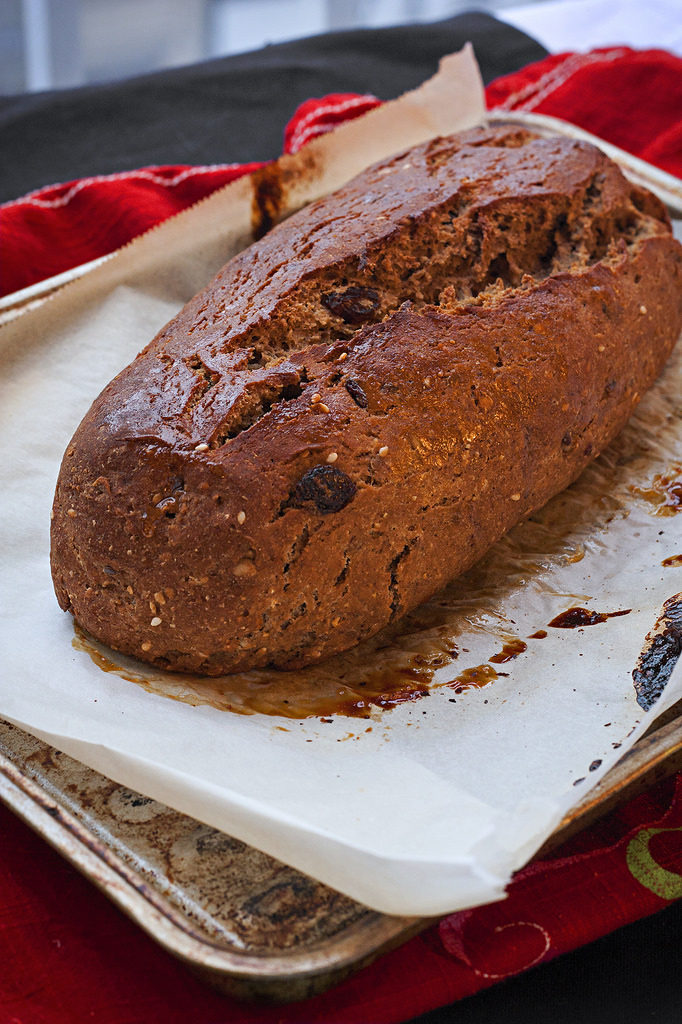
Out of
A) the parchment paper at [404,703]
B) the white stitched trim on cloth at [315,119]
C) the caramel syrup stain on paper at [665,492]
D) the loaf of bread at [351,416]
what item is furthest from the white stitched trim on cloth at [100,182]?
the caramel syrup stain on paper at [665,492]

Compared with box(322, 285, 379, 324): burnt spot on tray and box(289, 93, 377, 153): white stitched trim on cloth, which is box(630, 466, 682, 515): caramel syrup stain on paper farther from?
box(289, 93, 377, 153): white stitched trim on cloth

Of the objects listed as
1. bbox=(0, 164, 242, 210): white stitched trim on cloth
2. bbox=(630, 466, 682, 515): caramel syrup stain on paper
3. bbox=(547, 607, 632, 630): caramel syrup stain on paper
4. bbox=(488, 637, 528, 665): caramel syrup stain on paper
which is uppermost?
bbox=(0, 164, 242, 210): white stitched trim on cloth

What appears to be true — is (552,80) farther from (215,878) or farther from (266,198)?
(215,878)

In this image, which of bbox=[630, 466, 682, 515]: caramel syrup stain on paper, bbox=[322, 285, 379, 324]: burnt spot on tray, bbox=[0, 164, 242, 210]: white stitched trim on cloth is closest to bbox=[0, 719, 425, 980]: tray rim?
bbox=[322, 285, 379, 324]: burnt spot on tray

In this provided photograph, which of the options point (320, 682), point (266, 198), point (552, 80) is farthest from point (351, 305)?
point (552, 80)

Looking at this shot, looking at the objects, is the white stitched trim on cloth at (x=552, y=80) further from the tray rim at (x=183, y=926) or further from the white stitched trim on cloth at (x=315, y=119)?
the tray rim at (x=183, y=926)

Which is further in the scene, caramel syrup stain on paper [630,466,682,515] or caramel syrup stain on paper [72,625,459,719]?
caramel syrup stain on paper [630,466,682,515]

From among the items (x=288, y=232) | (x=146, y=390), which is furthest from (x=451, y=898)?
(x=288, y=232)
